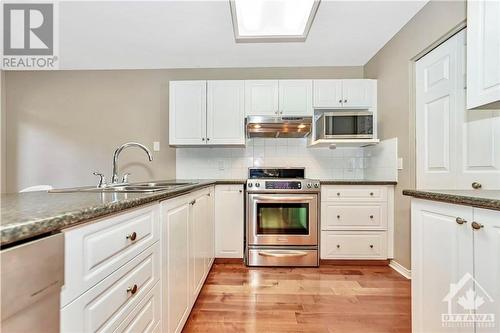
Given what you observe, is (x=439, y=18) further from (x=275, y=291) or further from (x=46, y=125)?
(x=46, y=125)

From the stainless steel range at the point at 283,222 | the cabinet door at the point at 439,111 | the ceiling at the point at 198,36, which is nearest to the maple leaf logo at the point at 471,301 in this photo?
the cabinet door at the point at 439,111

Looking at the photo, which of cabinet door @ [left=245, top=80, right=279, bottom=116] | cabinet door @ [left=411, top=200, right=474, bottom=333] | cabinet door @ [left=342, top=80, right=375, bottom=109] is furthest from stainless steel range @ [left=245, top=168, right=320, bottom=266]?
cabinet door @ [left=411, top=200, right=474, bottom=333]

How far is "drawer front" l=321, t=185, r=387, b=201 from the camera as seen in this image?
2551mm

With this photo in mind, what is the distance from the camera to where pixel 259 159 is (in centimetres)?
326

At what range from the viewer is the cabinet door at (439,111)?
70.0 inches

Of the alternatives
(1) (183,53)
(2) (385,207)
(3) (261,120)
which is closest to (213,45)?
(1) (183,53)

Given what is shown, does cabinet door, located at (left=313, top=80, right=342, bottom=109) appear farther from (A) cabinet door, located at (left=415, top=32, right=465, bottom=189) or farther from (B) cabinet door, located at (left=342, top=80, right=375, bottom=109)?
(A) cabinet door, located at (left=415, top=32, right=465, bottom=189)

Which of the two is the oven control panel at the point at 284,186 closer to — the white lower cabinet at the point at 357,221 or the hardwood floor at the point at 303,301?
the white lower cabinet at the point at 357,221

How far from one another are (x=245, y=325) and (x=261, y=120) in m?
1.95

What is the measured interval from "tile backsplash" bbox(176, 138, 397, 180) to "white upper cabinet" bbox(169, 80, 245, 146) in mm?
356

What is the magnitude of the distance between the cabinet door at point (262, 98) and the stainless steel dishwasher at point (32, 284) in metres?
2.56

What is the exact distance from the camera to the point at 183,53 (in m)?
2.89

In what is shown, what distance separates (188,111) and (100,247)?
241cm

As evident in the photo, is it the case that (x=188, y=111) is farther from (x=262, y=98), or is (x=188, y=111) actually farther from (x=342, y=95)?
(x=342, y=95)
